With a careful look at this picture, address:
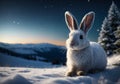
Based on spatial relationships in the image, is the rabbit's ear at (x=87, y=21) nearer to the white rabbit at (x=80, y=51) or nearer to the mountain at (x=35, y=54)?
the white rabbit at (x=80, y=51)

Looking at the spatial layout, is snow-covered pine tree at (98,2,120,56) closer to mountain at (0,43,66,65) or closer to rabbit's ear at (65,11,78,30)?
mountain at (0,43,66,65)

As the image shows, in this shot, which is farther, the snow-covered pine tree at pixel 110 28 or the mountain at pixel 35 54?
the mountain at pixel 35 54

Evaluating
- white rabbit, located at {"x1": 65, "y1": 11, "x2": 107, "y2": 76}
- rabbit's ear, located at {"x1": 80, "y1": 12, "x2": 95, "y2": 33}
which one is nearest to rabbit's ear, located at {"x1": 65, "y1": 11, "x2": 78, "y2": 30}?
white rabbit, located at {"x1": 65, "y1": 11, "x2": 107, "y2": 76}

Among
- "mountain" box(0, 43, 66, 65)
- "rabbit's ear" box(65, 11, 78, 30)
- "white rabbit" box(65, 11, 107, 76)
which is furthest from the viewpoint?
"mountain" box(0, 43, 66, 65)

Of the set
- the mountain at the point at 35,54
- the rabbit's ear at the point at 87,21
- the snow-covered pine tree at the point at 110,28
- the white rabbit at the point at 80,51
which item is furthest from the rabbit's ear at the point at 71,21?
the snow-covered pine tree at the point at 110,28

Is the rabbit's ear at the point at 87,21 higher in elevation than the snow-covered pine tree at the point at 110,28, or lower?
lower

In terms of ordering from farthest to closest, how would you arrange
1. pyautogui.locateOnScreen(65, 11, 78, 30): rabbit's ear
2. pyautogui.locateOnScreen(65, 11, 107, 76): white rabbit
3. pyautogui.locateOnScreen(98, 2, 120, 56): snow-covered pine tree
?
pyautogui.locateOnScreen(98, 2, 120, 56): snow-covered pine tree
pyautogui.locateOnScreen(65, 11, 78, 30): rabbit's ear
pyautogui.locateOnScreen(65, 11, 107, 76): white rabbit

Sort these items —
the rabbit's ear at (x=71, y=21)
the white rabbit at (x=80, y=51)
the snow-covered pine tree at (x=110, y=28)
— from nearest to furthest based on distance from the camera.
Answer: the white rabbit at (x=80, y=51) < the rabbit's ear at (x=71, y=21) < the snow-covered pine tree at (x=110, y=28)

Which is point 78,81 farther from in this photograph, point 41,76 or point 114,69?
point 114,69

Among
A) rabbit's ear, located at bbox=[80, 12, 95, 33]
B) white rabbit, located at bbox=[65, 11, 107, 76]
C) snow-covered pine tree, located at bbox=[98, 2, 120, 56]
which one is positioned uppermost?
snow-covered pine tree, located at bbox=[98, 2, 120, 56]
